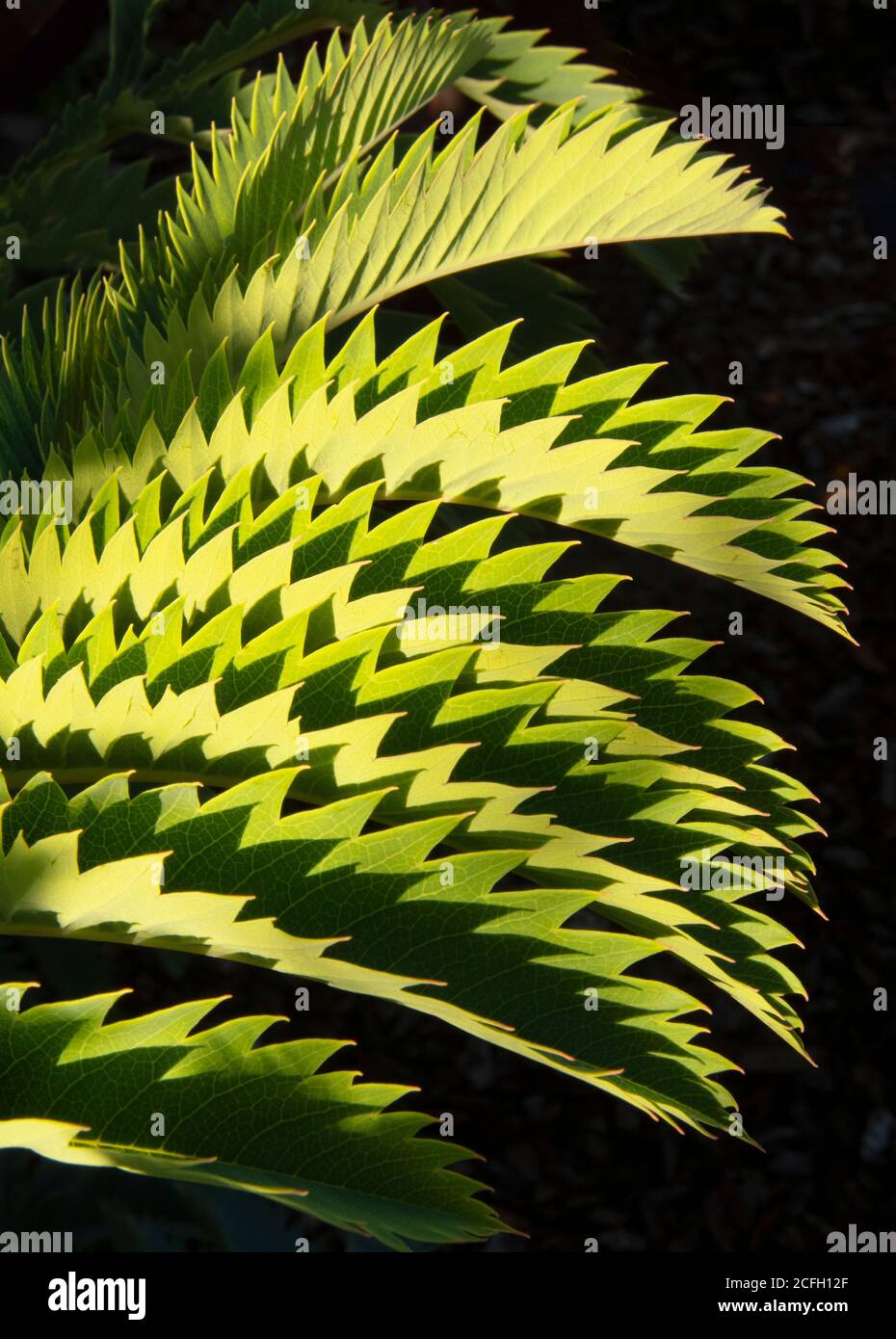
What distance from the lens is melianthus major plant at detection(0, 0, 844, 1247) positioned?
0.70 meters

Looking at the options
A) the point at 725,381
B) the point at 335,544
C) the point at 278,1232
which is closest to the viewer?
the point at 335,544

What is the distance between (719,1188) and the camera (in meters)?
2.07

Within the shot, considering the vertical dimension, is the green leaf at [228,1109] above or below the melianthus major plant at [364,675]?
below

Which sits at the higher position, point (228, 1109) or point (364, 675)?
point (364, 675)

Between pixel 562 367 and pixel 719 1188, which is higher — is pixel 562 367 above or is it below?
above

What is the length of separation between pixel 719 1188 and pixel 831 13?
3.34 m

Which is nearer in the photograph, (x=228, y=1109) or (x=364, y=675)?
(x=228, y=1109)

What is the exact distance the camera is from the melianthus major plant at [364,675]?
0.70 meters

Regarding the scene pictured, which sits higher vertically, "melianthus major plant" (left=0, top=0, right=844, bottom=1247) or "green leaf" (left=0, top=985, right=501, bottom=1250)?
"melianthus major plant" (left=0, top=0, right=844, bottom=1247)

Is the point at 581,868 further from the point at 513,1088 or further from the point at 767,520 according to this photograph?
the point at 513,1088

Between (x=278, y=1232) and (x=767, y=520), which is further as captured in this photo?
(x=278, y=1232)

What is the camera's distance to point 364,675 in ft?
2.66
